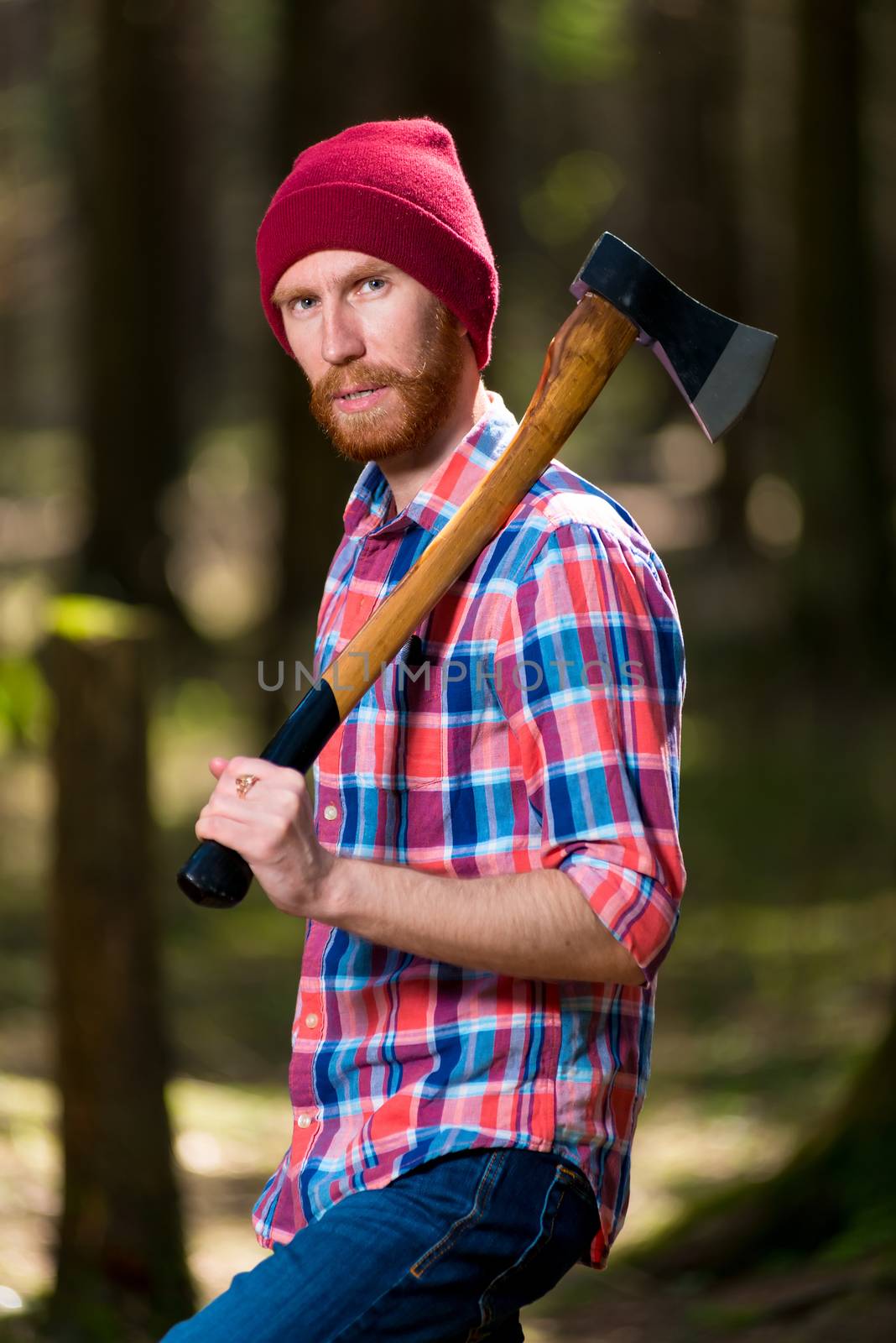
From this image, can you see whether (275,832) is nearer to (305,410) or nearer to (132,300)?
(305,410)

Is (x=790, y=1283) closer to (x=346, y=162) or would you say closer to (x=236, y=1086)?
(x=236, y=1086)

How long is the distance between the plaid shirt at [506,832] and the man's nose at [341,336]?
0.20 metres

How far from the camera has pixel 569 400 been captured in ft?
7.47

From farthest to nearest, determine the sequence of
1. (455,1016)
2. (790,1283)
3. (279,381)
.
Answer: (279,381) → (790,1283) → (455,1016)

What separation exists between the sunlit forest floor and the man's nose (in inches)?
93.7

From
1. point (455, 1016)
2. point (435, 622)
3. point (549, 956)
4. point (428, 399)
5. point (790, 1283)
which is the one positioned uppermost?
point (428, 399)

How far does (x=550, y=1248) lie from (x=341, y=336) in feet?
4.05

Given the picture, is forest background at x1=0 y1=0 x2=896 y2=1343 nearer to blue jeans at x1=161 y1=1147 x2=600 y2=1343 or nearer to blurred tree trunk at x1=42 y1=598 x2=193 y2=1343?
blurred tree trunk at x1=42 y1=598 x2=193 y2=1343

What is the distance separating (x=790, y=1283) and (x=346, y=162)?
3355 mm

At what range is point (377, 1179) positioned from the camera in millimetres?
2148

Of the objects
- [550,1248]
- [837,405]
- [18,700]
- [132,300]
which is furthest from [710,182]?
[550,1248]

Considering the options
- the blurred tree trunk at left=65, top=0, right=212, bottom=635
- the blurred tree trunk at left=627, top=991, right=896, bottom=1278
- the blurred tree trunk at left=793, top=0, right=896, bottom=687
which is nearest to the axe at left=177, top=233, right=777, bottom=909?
the blurred tree trunk at left=627, top=991, right=896, bottom=1278

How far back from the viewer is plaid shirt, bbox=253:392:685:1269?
207 centimetres

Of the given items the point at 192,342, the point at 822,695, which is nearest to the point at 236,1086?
the point at 822,695
